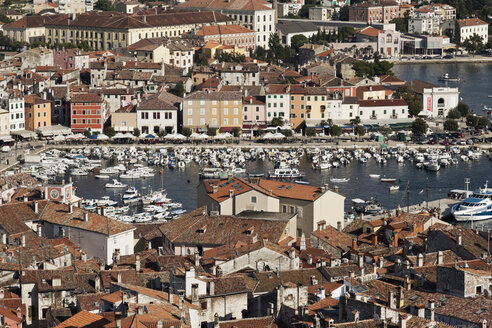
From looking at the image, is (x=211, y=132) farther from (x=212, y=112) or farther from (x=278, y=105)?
(x=278, y=105)

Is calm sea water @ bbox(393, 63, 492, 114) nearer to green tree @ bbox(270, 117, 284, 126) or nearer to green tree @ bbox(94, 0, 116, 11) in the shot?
green tree @ bbox(270, 117, 284, 126)

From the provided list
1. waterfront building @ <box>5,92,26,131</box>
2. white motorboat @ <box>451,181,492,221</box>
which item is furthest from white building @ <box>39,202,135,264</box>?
waterfront building @ <box>5,92,26,131</box>

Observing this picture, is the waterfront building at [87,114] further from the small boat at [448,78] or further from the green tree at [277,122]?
the small boat at [448,78]

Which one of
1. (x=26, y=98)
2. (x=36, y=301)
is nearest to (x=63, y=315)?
(x=36, y=301)

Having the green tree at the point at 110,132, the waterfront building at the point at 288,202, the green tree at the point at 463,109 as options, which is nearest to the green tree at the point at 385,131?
the green tree at the point at 463,109

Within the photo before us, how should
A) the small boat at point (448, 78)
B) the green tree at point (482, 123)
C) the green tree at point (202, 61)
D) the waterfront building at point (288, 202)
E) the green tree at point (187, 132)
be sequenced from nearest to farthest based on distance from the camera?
the waterfront building at point (288, 202)
the green tree at point (187, 132)
the green tree at point (482, 123)
the green tree at point (202, 61)
the small boat at point (448, 78)
